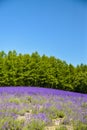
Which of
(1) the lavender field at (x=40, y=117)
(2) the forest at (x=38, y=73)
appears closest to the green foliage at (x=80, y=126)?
(1) the lavender field at (x=40, y=117)

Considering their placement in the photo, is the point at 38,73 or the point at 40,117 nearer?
the point at 40,117

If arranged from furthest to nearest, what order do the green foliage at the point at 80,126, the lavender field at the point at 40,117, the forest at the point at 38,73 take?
the forest at the point at 38,73 < the green foliage at the point at 80,126 < the lavender field at the point at 40,117

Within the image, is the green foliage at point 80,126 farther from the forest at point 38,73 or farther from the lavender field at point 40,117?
the forest at point 38,73

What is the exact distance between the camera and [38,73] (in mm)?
27969

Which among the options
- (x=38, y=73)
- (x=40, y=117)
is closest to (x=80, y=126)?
(x=40, y=117)

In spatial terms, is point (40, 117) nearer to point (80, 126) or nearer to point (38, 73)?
point (80, 126)

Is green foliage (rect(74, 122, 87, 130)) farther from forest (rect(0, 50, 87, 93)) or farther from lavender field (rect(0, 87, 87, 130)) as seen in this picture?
forest (rect(0, 50, 87, 93))

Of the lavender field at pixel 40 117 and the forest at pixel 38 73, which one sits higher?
the forest at pixel 38 73

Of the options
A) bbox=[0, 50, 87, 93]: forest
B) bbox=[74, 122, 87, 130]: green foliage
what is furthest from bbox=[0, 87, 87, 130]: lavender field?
bbox=[0, 50, 87, 93]: forest

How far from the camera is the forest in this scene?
90.1 feet

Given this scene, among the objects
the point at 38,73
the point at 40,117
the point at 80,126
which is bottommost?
the point at 80,126

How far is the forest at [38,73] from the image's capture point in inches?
1081

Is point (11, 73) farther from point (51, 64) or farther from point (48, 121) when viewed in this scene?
point (48, 121)

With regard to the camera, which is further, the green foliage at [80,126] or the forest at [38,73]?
the forest at [38,73]
